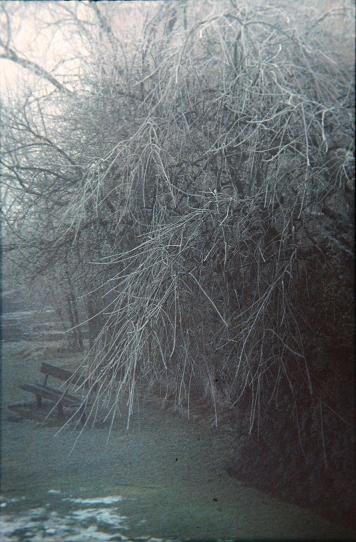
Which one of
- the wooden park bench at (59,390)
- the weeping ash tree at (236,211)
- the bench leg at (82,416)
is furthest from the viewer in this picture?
the wooden park bench at (59,390)

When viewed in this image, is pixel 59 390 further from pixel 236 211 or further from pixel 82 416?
pixel 236 211

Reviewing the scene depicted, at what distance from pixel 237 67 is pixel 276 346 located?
188 centimetres

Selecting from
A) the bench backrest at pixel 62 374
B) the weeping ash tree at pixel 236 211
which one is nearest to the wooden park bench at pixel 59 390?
the bench backrest at pixel 62 374

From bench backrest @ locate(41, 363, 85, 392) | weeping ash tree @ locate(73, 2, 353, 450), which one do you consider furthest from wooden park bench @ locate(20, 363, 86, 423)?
weeping ash tree @ locate(73, 2, 353, 450)

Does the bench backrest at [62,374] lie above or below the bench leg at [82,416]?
above

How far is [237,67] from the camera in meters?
5.44

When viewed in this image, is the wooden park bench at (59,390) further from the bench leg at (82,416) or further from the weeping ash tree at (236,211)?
the weeping ash tree at (236,211)

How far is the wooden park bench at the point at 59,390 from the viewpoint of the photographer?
21.4 feet

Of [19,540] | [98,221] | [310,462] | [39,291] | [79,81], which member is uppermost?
[79,81]

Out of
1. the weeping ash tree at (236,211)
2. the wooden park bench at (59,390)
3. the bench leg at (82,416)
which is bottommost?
the bench leg at (82,416)

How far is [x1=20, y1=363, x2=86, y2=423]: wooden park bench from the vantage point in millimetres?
6508

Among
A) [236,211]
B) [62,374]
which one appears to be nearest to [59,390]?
[62,374]

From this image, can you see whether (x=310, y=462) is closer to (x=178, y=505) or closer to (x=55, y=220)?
(x=178, y=505)

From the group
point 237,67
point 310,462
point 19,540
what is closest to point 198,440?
point 310,462
